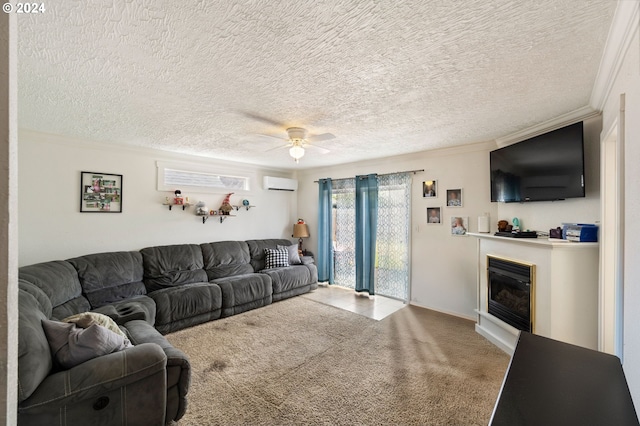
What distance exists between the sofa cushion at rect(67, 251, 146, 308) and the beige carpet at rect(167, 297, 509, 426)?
81 centimetres

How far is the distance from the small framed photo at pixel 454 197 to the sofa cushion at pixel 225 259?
333cm

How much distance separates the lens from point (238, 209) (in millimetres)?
5008

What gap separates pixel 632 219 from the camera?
1251 mm

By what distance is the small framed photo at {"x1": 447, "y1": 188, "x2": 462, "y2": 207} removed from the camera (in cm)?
375

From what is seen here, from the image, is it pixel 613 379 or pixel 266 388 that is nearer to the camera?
pixel 613 379

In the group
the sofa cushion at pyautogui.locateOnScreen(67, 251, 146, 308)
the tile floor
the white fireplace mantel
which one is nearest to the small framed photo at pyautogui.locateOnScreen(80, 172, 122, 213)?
the sofa cushion at pyautogui.locateOnScreen(67, 251, 146, 308)

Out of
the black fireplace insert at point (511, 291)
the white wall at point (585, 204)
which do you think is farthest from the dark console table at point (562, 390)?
the white wall at point (585, 204)

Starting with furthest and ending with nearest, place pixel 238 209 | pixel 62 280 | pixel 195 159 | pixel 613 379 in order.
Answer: pixel 238 209 → pixel 195 159 → pixel 62 280 → pixel 613 379

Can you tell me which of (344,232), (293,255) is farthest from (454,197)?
(293,255)

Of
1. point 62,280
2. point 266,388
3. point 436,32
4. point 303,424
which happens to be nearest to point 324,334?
point 266,388

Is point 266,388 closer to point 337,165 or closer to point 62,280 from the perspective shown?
point 62,280

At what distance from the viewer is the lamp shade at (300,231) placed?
562cm

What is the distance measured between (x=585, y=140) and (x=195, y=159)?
16.1ft

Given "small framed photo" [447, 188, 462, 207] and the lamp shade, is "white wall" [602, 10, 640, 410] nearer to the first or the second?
"small framed photo" [447, 188, 462, 207]
